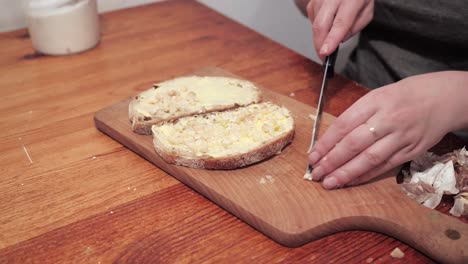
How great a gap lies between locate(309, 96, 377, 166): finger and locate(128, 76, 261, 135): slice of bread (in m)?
0.32

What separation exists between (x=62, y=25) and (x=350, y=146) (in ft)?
3.43

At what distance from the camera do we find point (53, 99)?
1.43 meters

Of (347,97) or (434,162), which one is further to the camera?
(347,97)

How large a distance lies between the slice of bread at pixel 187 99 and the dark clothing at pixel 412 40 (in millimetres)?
462

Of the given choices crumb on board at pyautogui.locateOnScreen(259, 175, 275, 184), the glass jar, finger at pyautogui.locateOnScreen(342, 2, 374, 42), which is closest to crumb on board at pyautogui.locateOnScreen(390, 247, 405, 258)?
crumb on board at pyautogui.locateOnScreen(259, 175, 275, 184)

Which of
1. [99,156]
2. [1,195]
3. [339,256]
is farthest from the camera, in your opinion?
[99,156]

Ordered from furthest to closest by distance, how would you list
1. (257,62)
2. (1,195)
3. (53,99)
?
(257,62), (53,99), (1,195)

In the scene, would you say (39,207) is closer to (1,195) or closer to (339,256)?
(1,195)

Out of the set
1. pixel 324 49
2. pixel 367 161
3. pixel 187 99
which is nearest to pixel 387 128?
pixel 367 161

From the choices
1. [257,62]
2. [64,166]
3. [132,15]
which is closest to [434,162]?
[257,62]

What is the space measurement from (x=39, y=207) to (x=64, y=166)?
14 cm

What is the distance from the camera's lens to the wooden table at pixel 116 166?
0.95 m

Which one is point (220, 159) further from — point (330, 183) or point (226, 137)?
point (330, 183)

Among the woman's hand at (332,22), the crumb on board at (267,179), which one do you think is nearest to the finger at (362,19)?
the woman's hand at (332,22)
